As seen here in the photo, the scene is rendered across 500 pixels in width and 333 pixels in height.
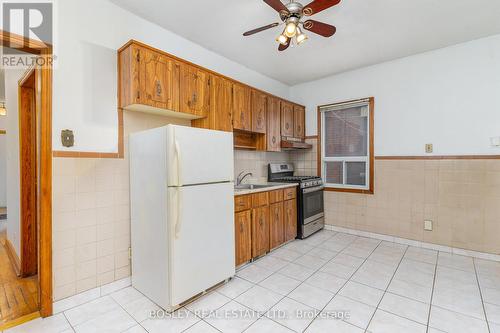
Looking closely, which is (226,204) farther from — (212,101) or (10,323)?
(10,323)

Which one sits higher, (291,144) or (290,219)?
(291,144)

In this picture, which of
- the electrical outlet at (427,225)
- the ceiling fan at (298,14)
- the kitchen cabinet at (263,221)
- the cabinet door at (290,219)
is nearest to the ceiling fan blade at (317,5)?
the ceiling fan at (298,14)

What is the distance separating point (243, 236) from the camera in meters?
2.81

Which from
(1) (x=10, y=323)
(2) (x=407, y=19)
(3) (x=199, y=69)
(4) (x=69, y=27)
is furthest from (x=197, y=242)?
(2) (x=407, y=19)

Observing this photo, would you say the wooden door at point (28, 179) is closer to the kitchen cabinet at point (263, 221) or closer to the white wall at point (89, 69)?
the white wall at point (89, 69)

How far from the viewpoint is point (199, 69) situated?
2688 mm

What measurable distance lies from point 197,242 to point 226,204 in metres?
0.46

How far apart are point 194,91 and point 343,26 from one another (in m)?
1.80

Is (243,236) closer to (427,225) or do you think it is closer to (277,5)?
(277,5)

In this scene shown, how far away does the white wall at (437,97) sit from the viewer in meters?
3.00

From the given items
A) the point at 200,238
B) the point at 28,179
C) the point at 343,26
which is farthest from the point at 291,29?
the point at 28,179

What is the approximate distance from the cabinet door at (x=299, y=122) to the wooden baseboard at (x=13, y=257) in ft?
13.3

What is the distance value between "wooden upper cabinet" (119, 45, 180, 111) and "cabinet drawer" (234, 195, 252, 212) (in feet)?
3.88

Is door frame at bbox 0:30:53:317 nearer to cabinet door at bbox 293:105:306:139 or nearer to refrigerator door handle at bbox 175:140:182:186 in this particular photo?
refrigerator door handle at bbox 175:140:182:186
